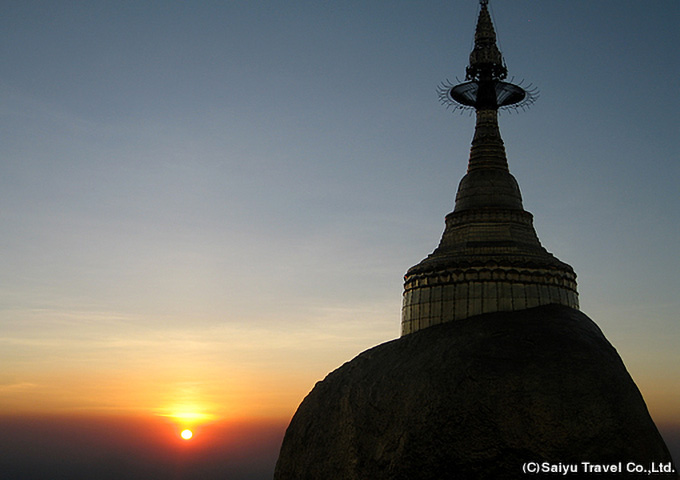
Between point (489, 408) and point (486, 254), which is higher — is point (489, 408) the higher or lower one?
the lower one

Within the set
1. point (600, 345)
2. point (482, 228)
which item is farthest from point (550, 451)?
point (482, 228)

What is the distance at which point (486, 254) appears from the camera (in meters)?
26.0

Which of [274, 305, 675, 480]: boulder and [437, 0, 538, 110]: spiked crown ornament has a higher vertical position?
[437, 0, 538, 110]: spiked crown ornament

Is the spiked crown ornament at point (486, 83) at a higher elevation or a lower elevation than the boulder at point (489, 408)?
higher

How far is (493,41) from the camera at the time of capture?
3231cm

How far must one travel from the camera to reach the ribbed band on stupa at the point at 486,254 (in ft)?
82.4

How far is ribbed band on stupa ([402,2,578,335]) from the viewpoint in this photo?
25.1m

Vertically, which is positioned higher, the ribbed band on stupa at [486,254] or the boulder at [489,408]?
the ribbed band on stupa at [486,254]

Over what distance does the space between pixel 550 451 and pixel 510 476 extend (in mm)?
1220

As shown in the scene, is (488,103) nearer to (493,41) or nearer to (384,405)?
(493,41)

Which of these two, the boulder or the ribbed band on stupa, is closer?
the boulder

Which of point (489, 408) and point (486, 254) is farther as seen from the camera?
point (486, 254)

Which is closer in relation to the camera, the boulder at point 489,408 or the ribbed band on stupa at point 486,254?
the boulder at point 489,408

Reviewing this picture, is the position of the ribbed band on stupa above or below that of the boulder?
above
